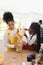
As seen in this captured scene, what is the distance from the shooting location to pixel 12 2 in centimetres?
262

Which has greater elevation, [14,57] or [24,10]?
[24,10]

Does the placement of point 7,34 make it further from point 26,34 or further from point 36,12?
point 36,12

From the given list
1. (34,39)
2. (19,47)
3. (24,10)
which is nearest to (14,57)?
(19,47)

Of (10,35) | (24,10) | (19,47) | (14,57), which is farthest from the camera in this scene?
(24,10)

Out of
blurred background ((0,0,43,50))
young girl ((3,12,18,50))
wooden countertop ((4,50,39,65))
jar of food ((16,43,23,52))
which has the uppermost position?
blurred background ((0,0,43,50))

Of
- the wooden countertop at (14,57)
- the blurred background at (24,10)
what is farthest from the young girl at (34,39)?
the blurred background at (24,10)

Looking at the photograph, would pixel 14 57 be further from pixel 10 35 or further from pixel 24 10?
pixel 24 10

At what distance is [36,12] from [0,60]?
1397mm

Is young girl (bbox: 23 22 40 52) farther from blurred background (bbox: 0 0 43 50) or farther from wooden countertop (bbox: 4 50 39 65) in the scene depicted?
blurred background (bbox: 0 0 43 50)

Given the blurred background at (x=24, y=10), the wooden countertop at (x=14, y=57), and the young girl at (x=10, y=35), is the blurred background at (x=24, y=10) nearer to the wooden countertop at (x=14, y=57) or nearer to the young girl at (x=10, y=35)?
the young girl at (x=10, y=35)

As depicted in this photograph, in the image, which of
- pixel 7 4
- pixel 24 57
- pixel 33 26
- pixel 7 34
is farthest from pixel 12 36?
pixel 7 4

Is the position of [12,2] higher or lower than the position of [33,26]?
higher

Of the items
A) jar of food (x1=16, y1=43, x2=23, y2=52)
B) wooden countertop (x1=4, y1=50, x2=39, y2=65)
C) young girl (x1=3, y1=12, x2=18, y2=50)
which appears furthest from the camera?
young girl (x1=3, y1=12, x2=18, y2=50)

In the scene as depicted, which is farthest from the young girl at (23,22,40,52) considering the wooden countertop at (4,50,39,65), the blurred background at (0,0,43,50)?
the blurred background at (0,0,43,50)
